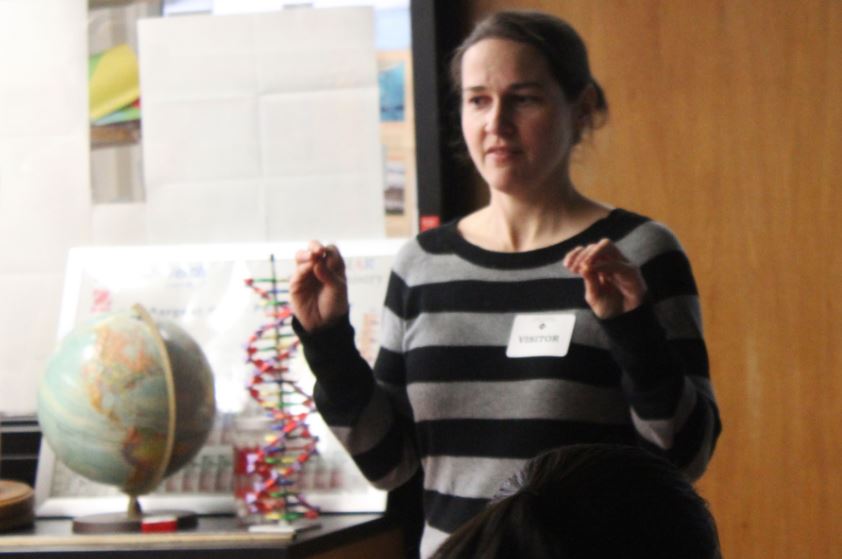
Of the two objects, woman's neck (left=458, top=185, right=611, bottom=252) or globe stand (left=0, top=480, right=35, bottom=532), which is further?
globe stand (left=0, top=480, right=35, bottom=532)

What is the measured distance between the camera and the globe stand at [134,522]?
1.98 m

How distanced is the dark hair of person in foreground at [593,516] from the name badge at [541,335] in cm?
90

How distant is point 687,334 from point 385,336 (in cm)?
43

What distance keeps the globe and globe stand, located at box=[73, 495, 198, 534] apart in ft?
0.11

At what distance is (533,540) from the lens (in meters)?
0.56

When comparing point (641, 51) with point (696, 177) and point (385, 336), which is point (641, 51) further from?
point (385, 336)

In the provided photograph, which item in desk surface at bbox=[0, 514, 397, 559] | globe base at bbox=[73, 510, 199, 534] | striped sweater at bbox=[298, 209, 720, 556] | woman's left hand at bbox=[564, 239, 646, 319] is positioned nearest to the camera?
woman's left hand at bbox=[564, 239, 646, 319]

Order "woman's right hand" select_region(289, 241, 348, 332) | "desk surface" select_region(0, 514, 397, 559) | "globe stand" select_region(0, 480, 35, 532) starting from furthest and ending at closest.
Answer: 1. "globe stand" select_region(0, 480, 35, 532)
2. "desk surface" select_region(0, 514, 397, 559)
3. "woman's right hand" select_region(289, 241, 348, 332)

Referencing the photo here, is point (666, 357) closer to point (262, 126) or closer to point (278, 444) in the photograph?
point (278, 444)

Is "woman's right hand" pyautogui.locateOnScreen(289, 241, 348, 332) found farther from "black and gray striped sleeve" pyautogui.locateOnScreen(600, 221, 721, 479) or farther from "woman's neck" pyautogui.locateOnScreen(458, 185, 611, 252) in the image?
"black and gray striped sleeve" pyautogui.locateOnScreen(600, 221, 721, 479)

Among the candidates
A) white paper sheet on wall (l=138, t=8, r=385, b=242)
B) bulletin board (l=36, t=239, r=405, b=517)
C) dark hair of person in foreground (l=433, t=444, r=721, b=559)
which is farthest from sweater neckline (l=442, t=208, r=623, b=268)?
dark hair of person in foreground (l=433, t=444, r=721, b=559)

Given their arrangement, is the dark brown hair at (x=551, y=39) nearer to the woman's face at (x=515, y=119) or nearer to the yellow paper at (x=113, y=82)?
the woman's face at (x=515, y=119)

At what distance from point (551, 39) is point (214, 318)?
1.00 meters

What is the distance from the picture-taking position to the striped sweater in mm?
1481
